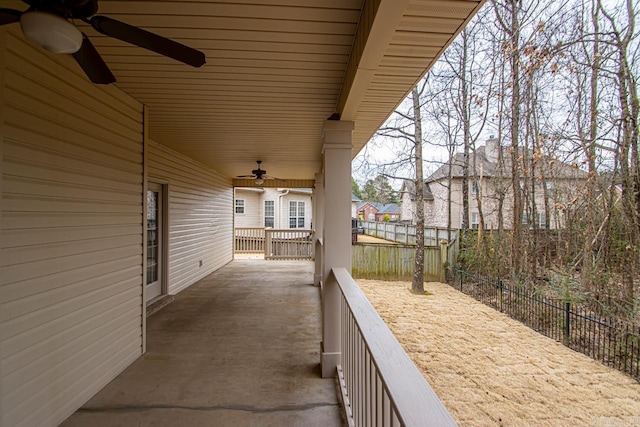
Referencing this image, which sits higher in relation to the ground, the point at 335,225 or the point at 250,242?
the point at 335,225

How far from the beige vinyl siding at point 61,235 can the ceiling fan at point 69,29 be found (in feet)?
2.46

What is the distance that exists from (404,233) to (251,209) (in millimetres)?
7081

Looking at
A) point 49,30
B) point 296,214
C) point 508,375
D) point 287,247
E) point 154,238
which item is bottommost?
point 508,375

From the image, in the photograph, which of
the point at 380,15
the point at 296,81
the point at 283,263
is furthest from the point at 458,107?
the point at 380,15

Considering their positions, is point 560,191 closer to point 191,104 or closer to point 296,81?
point 296,81

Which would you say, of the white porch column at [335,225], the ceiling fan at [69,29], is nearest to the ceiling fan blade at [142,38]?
the ceiling fan at [69,29]

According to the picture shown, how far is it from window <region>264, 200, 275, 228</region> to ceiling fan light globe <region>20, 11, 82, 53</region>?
13.5 m

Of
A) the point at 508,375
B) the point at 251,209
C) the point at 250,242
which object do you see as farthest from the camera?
the point at 251,209

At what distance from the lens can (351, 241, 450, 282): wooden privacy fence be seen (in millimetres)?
9305

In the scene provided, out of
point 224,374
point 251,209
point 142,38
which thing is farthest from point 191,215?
point 251,209

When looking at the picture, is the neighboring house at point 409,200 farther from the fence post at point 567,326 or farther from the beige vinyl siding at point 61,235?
the beige vinyl siding at point 61,235

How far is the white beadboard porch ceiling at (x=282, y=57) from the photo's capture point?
5.20 feet

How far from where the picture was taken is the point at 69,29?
1.21 m

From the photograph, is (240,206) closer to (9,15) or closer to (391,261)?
(391,261)
